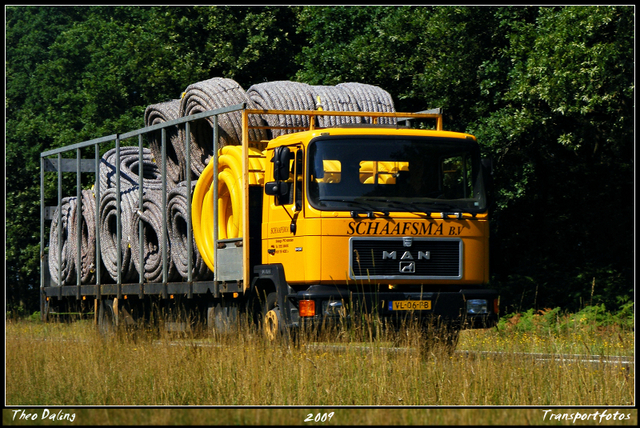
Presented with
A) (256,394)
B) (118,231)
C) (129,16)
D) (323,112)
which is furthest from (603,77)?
(129,16)

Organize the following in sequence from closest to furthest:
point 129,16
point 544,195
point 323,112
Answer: point 323,112
point 544,195
point 129,16

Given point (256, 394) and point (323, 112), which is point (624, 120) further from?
point (256, 394)

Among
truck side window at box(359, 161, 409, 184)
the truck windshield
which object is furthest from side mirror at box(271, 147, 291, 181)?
truck side window at box(359, 161, 409, 184)

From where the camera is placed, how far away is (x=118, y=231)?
15.5 metres

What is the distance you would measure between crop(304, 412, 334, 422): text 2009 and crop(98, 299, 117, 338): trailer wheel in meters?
9.10

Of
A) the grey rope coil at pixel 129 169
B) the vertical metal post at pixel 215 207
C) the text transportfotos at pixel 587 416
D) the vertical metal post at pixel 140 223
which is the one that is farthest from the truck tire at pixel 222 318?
the text transportfotos at pixel 587 416

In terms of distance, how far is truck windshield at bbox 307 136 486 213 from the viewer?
1149 centimetres

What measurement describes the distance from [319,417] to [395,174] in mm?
5145

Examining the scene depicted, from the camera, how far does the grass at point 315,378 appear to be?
8250mm

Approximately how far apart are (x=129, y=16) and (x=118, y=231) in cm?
1942

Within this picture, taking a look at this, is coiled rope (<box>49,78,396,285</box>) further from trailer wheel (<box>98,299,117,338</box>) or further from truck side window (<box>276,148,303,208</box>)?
truck side window (<box>276,148,303,208</box>)

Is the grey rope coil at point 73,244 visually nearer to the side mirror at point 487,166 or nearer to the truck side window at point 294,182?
the truck side window at point 294,182

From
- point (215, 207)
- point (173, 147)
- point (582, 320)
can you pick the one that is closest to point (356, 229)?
point (215, 207)

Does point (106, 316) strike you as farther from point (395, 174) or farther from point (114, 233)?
point (395, 174)
